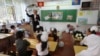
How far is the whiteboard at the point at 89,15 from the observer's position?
4543mm

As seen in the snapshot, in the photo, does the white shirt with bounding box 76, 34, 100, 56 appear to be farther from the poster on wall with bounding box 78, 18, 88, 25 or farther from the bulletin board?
the bulletin board

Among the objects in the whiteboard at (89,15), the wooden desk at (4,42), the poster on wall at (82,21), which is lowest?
the wooden desk at (4,42)

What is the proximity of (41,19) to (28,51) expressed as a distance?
337 centimetres

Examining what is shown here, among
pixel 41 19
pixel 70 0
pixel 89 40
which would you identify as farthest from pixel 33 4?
pixel 89 40

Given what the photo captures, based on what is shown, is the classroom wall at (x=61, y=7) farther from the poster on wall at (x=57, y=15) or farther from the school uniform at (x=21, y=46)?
the school uniform at (x=21, y=46)

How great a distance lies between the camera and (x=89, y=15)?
4645mm

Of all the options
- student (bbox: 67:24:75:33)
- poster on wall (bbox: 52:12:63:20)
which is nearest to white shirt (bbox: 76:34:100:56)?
student (bbox: 67:24:75:33)

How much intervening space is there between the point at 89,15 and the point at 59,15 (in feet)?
4.91

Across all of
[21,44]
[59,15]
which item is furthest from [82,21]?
[21,44]

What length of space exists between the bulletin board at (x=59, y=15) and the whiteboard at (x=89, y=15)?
304mm

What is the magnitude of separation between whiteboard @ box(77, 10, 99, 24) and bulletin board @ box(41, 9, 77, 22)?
30 cm

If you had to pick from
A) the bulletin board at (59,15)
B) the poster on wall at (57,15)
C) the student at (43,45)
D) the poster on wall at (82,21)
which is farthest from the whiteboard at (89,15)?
the student at (43,45)

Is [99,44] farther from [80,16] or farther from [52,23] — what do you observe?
[52,23]

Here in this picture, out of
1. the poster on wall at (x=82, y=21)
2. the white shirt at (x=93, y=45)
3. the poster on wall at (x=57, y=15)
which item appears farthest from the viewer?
the poster on wall at (x=57, y=15)
